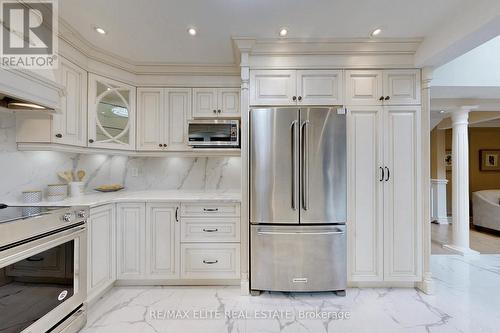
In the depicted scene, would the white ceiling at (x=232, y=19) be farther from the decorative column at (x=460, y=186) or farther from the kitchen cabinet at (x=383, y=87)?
the decorative column at (x=460, y=186)

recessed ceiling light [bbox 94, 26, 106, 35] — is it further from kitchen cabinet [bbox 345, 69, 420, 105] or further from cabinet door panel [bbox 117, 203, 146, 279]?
kitchen cabinet [bbox 345, 69, 420, 105]

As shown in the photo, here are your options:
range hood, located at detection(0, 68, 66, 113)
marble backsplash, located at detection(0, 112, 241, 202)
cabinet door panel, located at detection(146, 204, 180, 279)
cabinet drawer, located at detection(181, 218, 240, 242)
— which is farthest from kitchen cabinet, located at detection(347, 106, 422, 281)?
range hood, located at detection(0, 68, 66, 113)

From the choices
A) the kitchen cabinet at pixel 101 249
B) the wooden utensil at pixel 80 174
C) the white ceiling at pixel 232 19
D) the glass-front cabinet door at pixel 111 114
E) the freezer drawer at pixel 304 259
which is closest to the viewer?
the white ceiling at pixel 232 19

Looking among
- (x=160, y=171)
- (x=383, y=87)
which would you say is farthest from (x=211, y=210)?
(x=383, y=87)

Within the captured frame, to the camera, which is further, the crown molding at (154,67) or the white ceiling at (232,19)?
the crown molding at (154,67)

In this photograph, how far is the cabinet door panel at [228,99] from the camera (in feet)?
9.21

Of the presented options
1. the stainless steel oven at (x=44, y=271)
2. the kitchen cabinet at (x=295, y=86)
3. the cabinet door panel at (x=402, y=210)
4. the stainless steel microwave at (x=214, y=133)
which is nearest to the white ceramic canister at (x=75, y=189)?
the stainless steel oven at (x=44, y=271)

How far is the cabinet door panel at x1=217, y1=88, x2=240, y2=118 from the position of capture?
2.81 metres

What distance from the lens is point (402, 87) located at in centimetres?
233

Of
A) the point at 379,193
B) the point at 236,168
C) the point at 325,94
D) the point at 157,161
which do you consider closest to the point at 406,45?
the point at 325,94

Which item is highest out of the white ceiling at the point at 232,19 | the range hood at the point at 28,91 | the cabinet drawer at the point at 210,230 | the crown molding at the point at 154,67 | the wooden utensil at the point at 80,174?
the white ceiling at the point at 232,19

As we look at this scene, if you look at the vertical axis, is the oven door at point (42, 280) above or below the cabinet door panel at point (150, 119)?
below

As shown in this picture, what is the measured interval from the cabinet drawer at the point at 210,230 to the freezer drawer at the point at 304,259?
35 cm

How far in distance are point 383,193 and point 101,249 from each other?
2.79 metres
